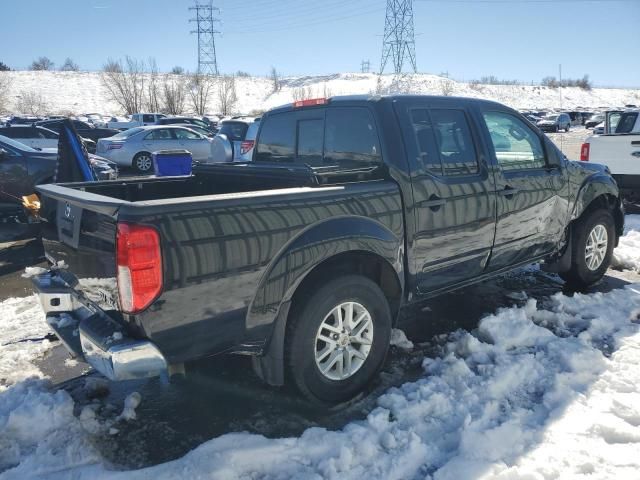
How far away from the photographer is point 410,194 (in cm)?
347

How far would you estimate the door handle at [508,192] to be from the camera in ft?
13.6

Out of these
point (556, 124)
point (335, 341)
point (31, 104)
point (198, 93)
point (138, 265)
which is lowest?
point (335, 341)

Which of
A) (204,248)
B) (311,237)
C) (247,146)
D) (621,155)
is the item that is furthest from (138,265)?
(621,155)

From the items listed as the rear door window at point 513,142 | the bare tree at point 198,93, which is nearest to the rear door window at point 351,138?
the rear door window at point 513,142

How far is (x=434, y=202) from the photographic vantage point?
3.59 m

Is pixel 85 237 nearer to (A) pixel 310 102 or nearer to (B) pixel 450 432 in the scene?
(A) pixel 310 102

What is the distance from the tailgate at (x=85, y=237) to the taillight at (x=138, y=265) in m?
0.10

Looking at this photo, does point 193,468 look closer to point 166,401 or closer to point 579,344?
point 166,401

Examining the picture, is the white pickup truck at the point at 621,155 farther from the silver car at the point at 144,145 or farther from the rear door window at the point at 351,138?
the silver car at the point at 144,145

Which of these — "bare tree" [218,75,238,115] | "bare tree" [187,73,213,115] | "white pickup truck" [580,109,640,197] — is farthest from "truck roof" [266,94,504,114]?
"bare tree" [218,75,238,115]

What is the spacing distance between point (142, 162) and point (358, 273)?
49.2 feet

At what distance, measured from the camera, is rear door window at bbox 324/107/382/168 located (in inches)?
143

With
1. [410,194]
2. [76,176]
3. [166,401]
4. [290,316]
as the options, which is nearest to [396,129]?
[410,194]

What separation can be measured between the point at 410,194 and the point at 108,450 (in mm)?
2434
